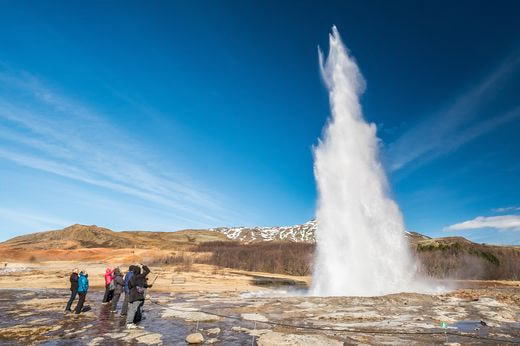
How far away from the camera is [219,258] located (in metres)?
116

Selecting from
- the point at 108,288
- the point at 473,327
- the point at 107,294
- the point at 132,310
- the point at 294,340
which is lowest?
the point at 294,340

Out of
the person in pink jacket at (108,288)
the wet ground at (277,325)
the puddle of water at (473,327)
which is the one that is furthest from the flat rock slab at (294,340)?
the person in pink jacket at (108,288)

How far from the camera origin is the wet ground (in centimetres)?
1284

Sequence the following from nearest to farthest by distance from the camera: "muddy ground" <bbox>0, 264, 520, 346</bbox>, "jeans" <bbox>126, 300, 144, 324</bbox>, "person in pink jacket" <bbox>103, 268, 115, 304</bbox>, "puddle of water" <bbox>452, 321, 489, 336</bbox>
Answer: "muddy ground" <bbox>0, 264, 520, 346</bbox>, "jeans" <bbox>126, 300, 144, 324</bbox>, "puddle of water" <bbox>452, 321, 489, 336</bbox>, "person in pink jacket" <bbox>103, 268, 115, 304</bbox>

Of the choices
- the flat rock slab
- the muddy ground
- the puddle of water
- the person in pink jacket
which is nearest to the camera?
the flat rock slab

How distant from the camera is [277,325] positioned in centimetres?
1617

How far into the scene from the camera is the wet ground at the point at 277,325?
12836 mm

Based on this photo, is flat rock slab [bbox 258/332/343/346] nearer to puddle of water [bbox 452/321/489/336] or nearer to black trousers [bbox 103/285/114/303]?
puddle of water [bbox 452/321/489/336]

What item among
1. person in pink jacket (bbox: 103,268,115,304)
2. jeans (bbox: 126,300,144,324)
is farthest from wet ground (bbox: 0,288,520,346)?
person in pink jacket (bbox: 103,268,115,304)

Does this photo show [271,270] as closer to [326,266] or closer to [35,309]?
[326,266]

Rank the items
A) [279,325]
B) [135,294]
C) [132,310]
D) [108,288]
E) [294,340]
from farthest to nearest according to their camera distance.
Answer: [108,288], [279,325], [135,294], [132,310], [294,340]

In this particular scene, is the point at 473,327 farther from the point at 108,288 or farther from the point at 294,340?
the point at 108,288

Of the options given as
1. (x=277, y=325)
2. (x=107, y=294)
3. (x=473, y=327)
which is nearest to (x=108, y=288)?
(x=107, y=294)

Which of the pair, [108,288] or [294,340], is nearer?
[294,340]
